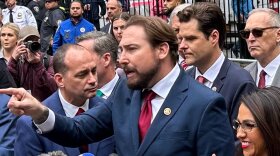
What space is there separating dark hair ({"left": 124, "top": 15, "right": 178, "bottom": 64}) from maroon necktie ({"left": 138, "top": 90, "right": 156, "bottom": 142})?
0.84 feet

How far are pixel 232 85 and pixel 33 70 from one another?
3.69 meters

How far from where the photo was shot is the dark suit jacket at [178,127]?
3.77 m

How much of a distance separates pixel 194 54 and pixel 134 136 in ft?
5.28

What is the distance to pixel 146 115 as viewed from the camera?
156 inches

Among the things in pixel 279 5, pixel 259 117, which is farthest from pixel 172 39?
pixel 279 5

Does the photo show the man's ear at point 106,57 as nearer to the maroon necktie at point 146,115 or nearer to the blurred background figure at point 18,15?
the maroon necktie at point 146,115

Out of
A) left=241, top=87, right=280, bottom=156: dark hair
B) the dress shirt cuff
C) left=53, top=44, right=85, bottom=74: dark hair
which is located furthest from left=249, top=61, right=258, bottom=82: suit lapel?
the dress shirt cuff

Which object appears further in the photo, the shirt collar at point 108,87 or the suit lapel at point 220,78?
the shirt collar at point 108,87

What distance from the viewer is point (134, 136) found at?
3879mm

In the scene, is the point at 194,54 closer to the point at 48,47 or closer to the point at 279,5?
the point at 279,5

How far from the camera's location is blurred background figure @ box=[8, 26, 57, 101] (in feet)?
26.4

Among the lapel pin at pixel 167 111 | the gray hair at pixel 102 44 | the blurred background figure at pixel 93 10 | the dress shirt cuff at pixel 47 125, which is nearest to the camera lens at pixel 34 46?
the gray hair at pixel 102 44

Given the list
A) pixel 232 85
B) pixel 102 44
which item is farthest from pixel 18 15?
pixel 232 85

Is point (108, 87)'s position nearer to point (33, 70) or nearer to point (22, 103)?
point (33, 70)
